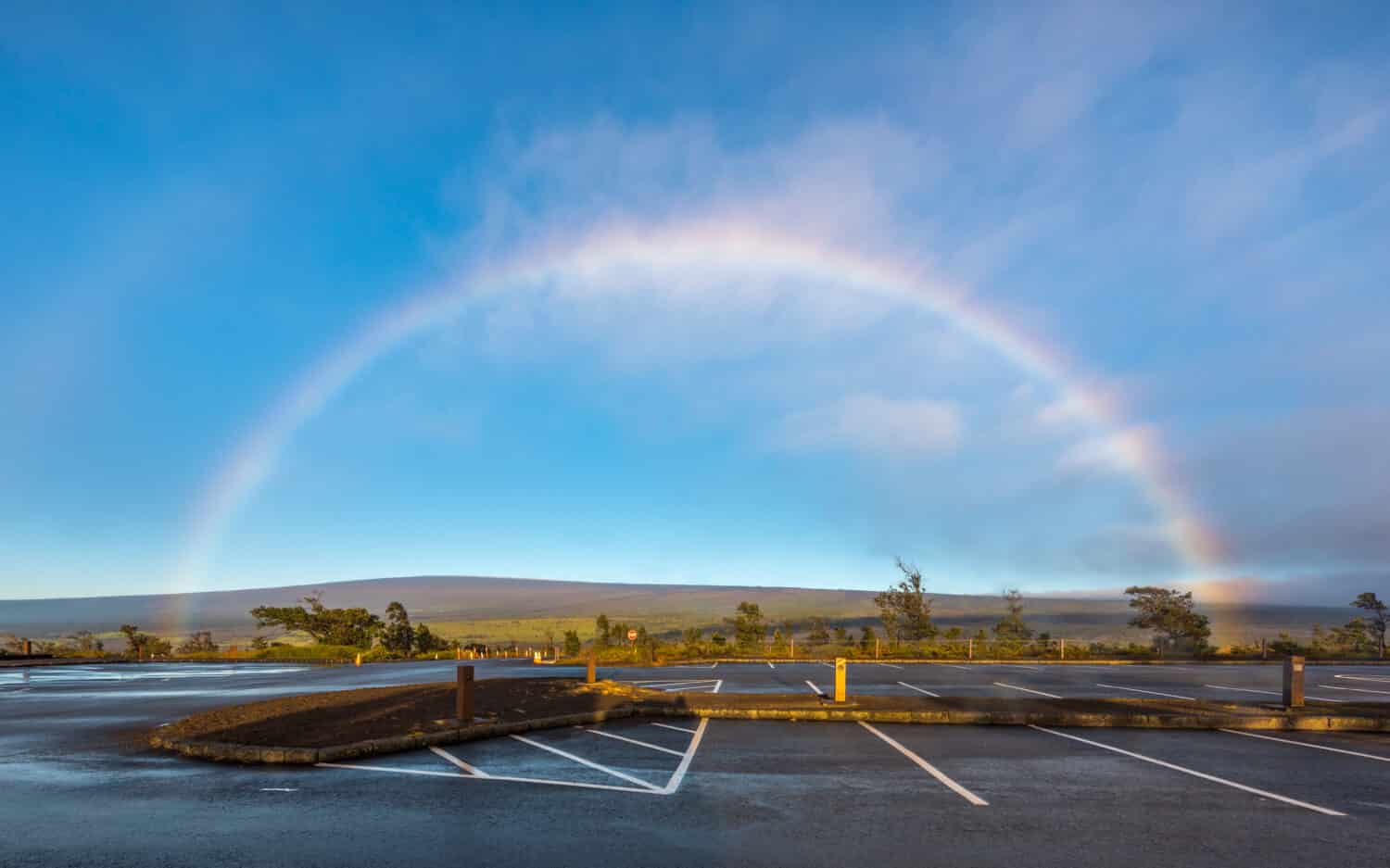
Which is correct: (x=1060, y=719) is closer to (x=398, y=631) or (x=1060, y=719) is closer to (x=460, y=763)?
(x=460, y=763)

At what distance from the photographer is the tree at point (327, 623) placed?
47844 millimetres

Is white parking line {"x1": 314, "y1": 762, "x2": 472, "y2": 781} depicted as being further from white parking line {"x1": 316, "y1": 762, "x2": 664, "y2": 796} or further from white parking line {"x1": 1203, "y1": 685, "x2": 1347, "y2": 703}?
white parking line {"x1": 1203, "y1": 685, "x2": 1347, "y2": 703}

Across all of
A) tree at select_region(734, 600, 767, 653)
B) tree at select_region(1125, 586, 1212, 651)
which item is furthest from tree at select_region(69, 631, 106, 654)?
tree at select_region(1125, 586, 1212, 651)

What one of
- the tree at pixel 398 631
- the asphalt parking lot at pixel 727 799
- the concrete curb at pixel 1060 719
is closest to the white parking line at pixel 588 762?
the asphalt parking lot at pixel 727 799

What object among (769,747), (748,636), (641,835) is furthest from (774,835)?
(748,636)

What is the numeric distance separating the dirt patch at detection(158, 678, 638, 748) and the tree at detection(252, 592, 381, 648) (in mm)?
32510

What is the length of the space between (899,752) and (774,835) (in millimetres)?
4683

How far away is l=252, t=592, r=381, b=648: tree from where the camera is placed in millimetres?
47844

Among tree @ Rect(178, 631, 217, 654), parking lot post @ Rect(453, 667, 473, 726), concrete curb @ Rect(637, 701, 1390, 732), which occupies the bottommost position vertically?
tree @ Rect(178, 631, 217, 654)

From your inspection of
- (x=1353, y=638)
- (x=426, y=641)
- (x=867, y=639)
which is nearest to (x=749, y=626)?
(x=867, y=639)

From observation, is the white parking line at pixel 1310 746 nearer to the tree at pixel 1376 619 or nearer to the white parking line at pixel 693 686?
the white parking line at pixel 693 686

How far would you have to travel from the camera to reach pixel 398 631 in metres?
49.0

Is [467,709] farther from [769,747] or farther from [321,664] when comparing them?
[321,664]

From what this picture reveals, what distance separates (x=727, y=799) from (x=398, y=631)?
44911 mm
